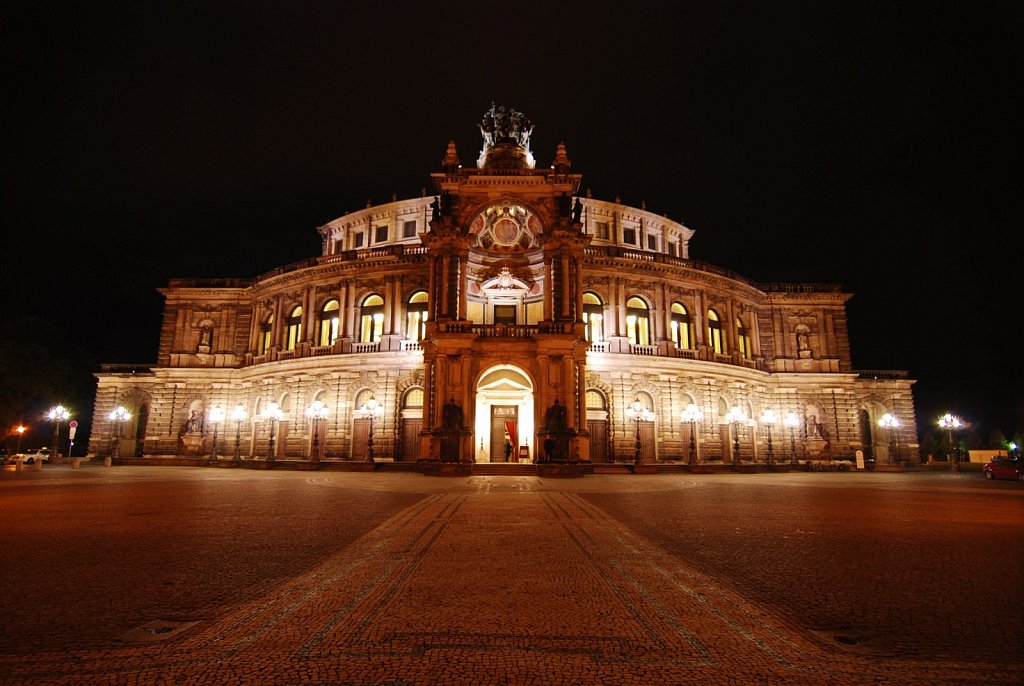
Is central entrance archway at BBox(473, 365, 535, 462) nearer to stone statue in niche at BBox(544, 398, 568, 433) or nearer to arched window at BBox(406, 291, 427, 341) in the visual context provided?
stone statue in niche at BBox(544, 398, 568, 433)

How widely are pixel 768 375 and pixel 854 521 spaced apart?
1383 inches

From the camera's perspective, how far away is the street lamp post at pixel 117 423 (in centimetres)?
4478

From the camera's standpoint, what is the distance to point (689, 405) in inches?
1485

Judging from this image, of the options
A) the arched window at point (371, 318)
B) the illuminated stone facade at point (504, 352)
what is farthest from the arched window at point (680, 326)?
the arched window at point (371, 318)

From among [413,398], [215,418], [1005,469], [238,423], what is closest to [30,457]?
[215,418]

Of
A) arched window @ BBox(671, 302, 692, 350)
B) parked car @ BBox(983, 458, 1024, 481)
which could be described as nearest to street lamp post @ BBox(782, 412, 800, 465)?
arched window @ BBox(671, 302, 692, 350)

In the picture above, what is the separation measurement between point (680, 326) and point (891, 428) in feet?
70.8

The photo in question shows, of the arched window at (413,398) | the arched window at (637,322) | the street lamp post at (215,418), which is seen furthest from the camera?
the street lamp post at (215,418)

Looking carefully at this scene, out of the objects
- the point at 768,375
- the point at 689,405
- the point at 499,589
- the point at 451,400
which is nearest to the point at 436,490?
the point at 451,400

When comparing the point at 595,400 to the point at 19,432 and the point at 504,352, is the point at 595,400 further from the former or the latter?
the point at 19,432

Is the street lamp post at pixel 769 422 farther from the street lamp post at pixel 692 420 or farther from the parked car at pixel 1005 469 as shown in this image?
the parked car at pixel 1005 469

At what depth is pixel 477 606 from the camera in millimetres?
5336

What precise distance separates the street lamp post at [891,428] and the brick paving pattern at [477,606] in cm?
4102

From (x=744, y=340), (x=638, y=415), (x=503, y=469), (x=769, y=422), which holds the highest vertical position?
(x=744, y=340)
